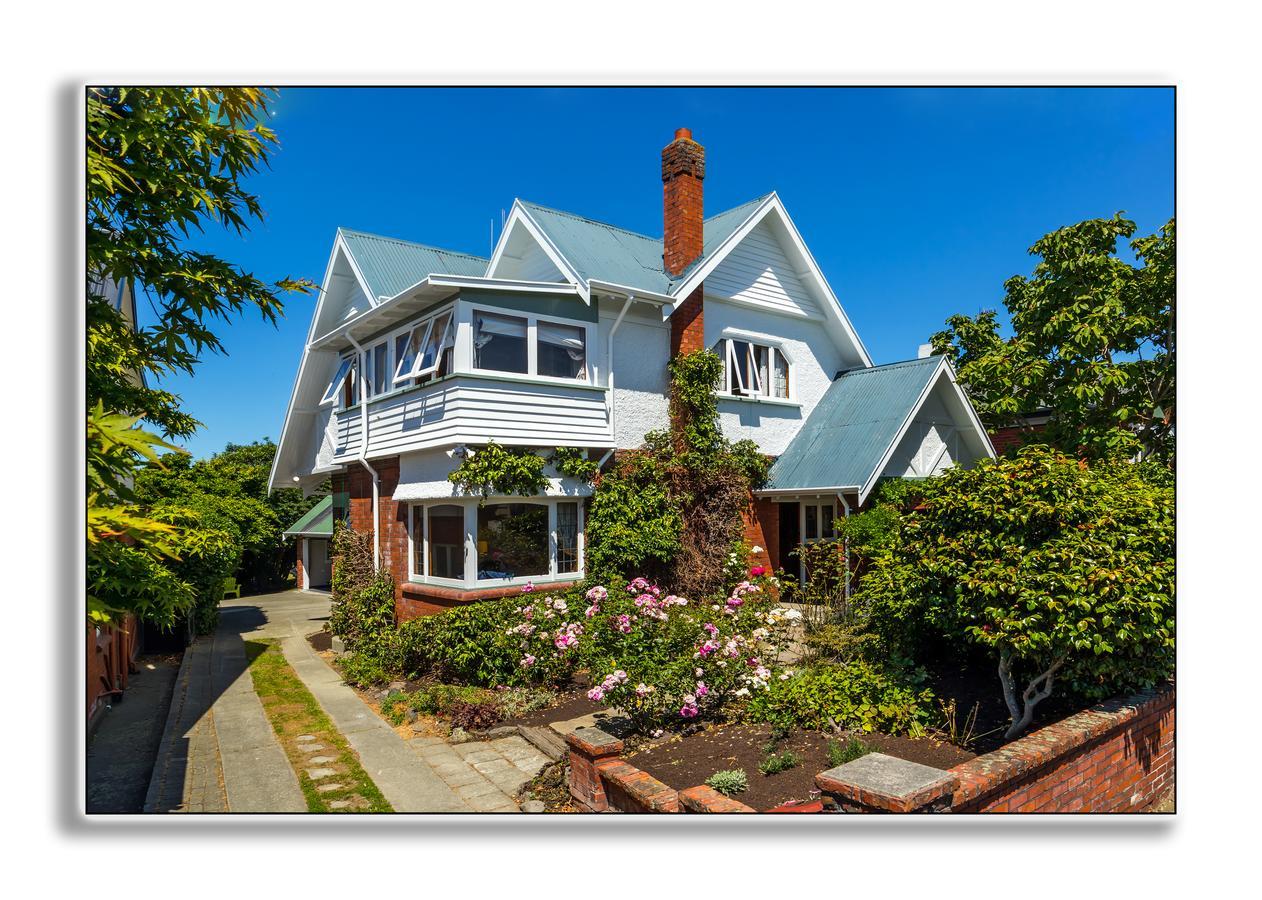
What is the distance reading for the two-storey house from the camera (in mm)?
12172

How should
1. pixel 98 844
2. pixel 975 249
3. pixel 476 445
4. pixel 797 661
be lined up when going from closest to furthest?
pixel 98 844 → pixel 975 249 → pixel 797 661 → pixel 476 445

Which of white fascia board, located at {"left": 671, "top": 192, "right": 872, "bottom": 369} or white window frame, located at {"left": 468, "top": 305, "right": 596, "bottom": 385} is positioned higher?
white fascia board, located at {"left": 671, "top": 192, "right": 872, "bottom": 369}

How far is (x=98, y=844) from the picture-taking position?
5.50 metres

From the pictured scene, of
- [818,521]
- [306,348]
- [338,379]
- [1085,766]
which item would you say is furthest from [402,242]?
[1085,766]

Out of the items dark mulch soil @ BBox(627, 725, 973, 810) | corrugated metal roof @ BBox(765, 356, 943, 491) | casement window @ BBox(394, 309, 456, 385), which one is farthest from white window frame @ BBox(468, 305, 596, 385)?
dark mulch soil @ BBox(627, 725, 973, 810)

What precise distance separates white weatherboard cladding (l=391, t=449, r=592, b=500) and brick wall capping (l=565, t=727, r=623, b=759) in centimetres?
602

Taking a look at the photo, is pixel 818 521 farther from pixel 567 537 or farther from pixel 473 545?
pixel 473 545

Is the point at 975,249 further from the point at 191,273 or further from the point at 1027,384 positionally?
the point at 191,273

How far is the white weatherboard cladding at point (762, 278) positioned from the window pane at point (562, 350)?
128 inches

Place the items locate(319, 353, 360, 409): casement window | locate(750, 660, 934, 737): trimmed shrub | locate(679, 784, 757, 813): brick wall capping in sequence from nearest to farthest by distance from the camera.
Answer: locate(679, 784, 757, 813): brick wall capping, locate(750, 660, 934, 737): trimmed shrub, locate(319, 353, 360, 409): casement window

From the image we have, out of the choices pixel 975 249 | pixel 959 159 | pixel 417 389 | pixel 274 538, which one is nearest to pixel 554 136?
pixel 959 159

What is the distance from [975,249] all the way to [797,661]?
560 centimetres

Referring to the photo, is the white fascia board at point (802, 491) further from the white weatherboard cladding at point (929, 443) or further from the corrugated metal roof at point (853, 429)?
the white weatherboard cladding at point (929, 443)

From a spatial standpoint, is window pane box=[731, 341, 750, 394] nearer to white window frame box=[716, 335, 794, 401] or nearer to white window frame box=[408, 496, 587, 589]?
white window frame box=[716, 335, 794, 401]
